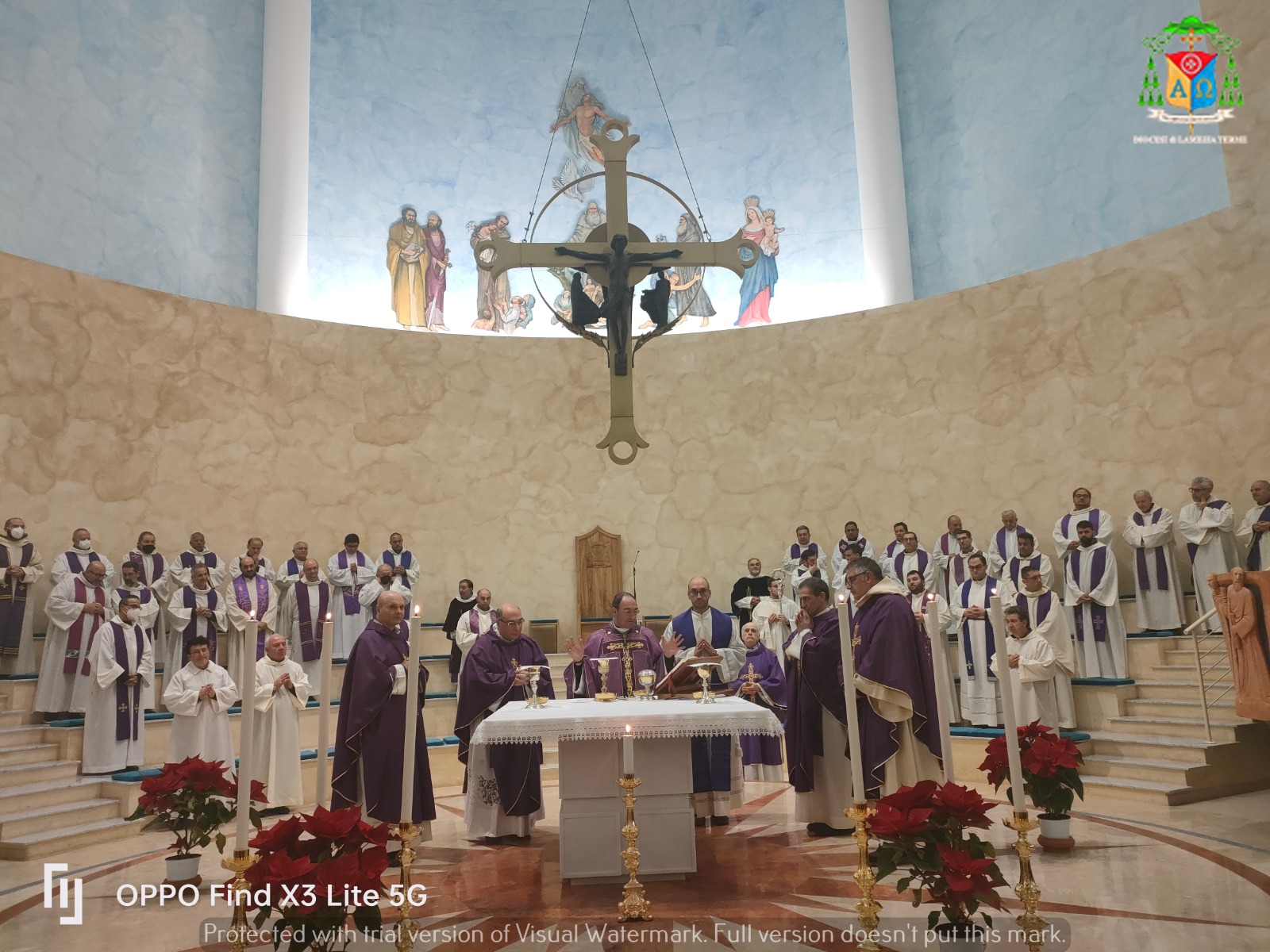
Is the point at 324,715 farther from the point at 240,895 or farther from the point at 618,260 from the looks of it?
the point at 618,260

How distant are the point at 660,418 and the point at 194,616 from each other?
24.0 feet

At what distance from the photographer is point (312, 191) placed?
15453mm

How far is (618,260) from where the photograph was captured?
5664 millimetres

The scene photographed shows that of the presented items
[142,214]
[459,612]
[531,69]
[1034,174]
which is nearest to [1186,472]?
[1034,174]

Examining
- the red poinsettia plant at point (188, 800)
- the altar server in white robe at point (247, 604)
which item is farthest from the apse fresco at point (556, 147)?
the red poinsettia plant at point (188, 800)

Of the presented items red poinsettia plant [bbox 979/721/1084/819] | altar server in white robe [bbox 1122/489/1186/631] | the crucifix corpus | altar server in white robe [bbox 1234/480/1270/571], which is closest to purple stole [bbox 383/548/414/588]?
the crucifix corpus

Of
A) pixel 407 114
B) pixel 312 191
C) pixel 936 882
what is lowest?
pixel 936 882

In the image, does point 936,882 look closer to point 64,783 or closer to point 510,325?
point 64,783

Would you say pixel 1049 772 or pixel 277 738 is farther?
pixel 277 738

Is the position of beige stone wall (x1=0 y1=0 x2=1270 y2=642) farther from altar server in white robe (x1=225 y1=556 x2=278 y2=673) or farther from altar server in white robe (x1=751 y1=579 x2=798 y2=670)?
altar server in white robe (x1=751 y1=579 x2=798 y2=670)

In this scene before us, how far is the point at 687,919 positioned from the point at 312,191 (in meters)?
13.6

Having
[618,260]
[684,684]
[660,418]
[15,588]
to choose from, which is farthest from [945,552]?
[15,588]

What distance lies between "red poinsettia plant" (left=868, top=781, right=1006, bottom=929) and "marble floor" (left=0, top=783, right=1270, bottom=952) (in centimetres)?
92

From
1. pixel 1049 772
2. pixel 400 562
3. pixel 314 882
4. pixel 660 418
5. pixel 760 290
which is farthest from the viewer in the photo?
pixel 760 290
